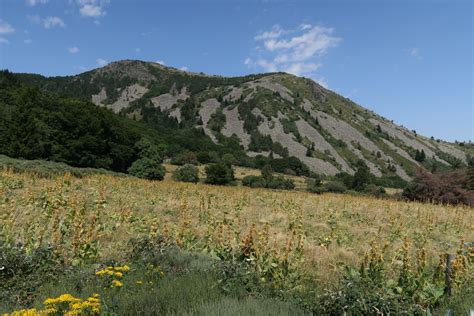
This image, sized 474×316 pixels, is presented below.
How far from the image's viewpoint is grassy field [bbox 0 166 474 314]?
8.09 metres

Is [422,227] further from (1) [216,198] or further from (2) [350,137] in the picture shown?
(2) [350,137]

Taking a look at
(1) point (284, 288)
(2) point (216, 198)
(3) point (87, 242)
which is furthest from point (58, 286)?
(2) point (216, 198)

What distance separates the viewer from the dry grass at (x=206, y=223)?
9328mm

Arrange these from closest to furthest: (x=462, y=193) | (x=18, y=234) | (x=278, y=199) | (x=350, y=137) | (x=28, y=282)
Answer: (x=28, y=282)
(x=18, y=234)
(x=278, y=199)
(x=462, y=193)
(x=350, y=137)

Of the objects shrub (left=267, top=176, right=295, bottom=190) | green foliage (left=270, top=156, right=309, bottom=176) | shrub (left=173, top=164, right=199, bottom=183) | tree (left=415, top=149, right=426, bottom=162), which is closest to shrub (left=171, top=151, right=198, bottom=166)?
shrub (left=173, top=164, right=199, bottom=183)

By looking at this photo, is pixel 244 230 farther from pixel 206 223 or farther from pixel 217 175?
pixel 217 175

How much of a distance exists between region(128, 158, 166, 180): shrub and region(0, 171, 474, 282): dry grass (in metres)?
32.7

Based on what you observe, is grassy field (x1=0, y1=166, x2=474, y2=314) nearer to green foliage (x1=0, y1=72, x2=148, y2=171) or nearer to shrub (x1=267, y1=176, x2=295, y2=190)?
green foliage (x1=0, y1=72, x2=148, y2=171)

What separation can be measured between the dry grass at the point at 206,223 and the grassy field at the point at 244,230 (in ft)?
0.13

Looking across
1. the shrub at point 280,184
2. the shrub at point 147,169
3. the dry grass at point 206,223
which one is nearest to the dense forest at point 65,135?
the shrub at point 147,169

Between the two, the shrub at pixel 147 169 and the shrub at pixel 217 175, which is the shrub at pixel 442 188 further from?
the shrub at pixel 217 175

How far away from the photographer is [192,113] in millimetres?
192500

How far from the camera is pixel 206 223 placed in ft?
42.6

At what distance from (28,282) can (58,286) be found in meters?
0.94
